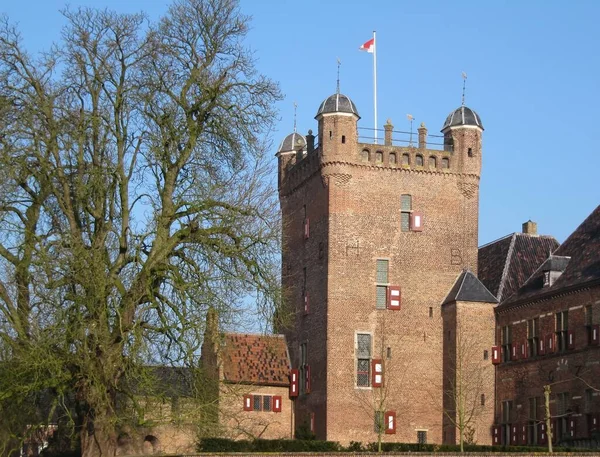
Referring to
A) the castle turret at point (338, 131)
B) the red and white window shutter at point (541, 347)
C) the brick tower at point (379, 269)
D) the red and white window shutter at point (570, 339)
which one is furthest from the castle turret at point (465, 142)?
the red and white window shutter at point (570, 339)

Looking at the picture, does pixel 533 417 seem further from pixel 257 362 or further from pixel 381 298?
pixel 257 362

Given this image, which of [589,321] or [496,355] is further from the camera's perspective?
[496,355]

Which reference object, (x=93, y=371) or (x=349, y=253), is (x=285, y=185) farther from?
(x=93, y=371)

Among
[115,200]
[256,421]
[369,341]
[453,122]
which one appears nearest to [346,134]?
[453,122]

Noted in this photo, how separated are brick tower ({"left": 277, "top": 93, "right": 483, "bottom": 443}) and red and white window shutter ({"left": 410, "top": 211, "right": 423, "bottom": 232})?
0.04 metres

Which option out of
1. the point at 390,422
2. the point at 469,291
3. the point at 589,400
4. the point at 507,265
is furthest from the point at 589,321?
the point at 390,422

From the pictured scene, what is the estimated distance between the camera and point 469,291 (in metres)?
42.8

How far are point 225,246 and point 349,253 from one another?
713 inches

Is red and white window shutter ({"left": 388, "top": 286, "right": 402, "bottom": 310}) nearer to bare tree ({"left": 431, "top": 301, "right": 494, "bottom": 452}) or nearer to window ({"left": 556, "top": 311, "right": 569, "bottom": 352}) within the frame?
bare tree ({"left": 431, "top": 301, "right": 494, "bottom": 452})

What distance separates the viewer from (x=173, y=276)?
963 inches

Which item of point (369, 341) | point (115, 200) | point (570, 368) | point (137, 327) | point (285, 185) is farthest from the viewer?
point (285, 185)

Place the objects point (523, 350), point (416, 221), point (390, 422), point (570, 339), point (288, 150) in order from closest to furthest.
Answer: point (570, 339), point (523, 350), point (390, 422), point (416, 221), point (288, 150)

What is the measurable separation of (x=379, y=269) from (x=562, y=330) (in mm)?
7248

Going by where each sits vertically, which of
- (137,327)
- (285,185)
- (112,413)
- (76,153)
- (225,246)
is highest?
(285,185)
